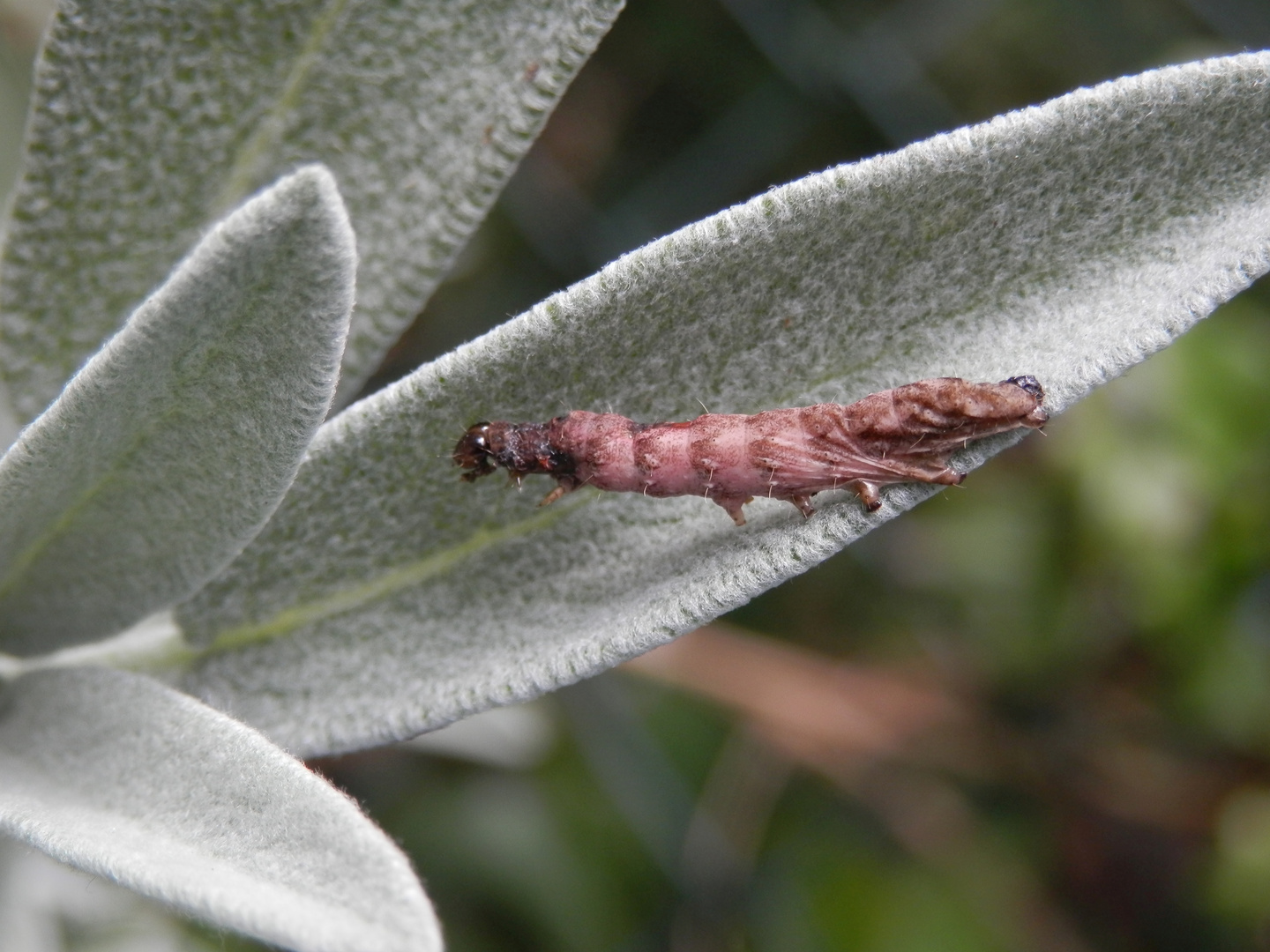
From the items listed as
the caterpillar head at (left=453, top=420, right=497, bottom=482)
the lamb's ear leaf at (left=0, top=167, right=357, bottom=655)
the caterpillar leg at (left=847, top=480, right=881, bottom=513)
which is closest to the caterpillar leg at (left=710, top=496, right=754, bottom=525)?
the caterpillar leg at (left=847, top=480, right=881, bottom=513)

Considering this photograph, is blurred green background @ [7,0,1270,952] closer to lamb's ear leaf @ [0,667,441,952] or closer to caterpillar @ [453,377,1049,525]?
lamb's ear leaf @ [0,667,441,952]

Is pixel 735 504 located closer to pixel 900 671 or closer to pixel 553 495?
pixel 553 495

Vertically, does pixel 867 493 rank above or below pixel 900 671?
above

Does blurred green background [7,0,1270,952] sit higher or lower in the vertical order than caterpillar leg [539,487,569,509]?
lower

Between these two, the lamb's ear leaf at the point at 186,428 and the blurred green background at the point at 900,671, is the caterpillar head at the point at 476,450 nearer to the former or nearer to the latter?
the lamb's ear leaf at the point at 186,428

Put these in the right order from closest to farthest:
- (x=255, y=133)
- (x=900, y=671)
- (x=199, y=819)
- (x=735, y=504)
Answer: (x=199, y=819) → (x=735, y=504) → (x=255, y=133) → (x=900, y=671)

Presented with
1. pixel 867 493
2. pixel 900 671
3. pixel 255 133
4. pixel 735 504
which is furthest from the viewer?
pixel 900 671

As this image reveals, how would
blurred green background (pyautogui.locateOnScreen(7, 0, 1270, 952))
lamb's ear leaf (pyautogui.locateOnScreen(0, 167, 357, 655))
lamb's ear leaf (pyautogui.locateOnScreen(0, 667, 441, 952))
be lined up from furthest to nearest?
1. blurred green background (pyautogui.locateOnScreen(7, 0, 1270, 952))
2. lamb's ear leaf (pyautogui.locateOnScreen(0, 167, 357, 655))
3. lamb's ear leaf (pyautogui.locateOnScreen(0, 667, 441, 952))

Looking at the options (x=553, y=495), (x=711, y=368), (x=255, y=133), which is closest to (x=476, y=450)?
(x=553, y=495)
